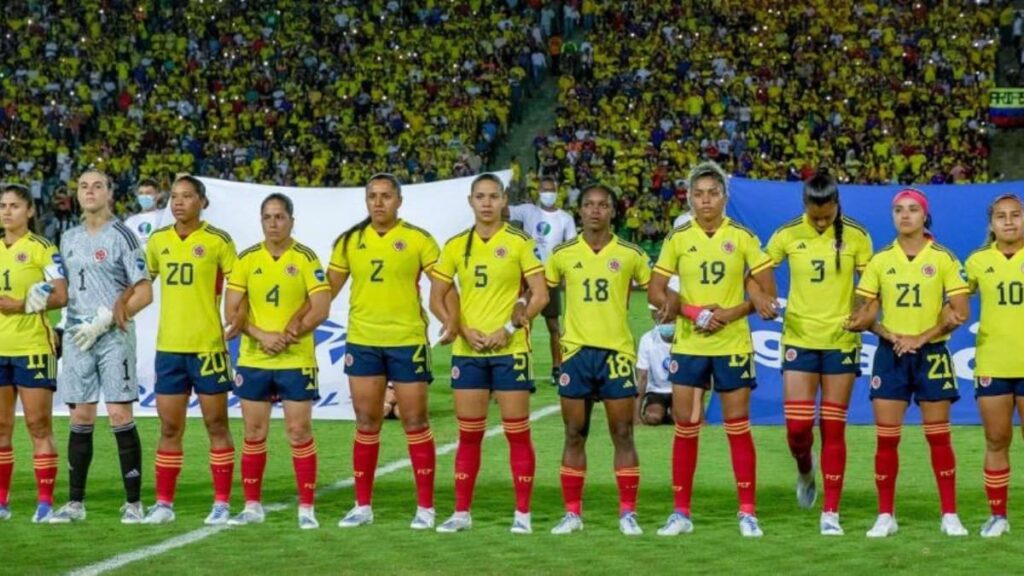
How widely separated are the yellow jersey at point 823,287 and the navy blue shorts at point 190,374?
3112 millimetres

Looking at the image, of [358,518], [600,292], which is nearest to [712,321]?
[600,292]

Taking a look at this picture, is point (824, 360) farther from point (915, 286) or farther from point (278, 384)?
point (278, 384)

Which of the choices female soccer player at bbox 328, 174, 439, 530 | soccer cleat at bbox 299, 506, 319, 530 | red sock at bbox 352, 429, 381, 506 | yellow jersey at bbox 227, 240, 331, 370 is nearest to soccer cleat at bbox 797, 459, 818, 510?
female soccer player at bbox 328, 174, 439, 530

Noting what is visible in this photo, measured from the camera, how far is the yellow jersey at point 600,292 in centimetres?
955

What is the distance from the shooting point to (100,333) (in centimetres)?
970

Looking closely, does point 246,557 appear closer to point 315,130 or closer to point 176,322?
Result: point 176,322

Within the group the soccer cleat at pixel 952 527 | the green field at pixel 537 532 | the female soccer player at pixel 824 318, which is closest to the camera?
the green field at pixel 537 532

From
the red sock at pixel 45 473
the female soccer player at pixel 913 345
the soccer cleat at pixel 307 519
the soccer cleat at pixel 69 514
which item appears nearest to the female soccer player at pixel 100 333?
the soccer cleat at pixel 69 514

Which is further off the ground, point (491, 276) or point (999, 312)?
point (491, 276)

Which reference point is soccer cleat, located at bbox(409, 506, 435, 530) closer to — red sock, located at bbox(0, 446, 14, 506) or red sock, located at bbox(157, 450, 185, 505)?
red sock, located at bbox(157, 450, 185, 505)

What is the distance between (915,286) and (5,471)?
16.8 feet

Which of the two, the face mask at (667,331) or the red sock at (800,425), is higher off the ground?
the face mask at (667,331)

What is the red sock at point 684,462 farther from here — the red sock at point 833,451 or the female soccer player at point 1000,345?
the female soccer player at point 1000,345

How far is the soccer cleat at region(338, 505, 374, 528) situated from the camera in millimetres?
9680
